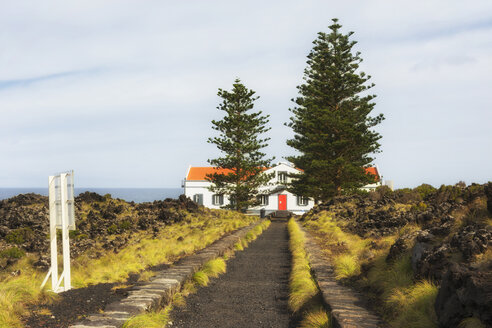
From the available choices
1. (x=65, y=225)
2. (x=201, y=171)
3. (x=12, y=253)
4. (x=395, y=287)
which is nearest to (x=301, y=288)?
(x=395, y=287)

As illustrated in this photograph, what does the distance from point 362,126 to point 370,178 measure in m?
3.39

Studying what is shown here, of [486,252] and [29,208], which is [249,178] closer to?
[29,208]

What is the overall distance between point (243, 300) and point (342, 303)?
68.8 inches

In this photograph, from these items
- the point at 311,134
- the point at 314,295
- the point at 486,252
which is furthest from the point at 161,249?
the point at 311,134

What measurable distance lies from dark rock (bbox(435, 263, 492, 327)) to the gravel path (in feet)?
6.41

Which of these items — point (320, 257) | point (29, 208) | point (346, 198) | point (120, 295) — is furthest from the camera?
point (346, 198)

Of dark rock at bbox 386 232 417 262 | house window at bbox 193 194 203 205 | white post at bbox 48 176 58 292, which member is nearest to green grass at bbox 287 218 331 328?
dark rock at bbox 386 232 417 262

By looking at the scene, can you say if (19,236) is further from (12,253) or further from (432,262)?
(432,262)

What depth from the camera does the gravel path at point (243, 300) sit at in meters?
5.11

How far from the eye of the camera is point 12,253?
11.1 metres

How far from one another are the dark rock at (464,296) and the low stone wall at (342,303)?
2.32ft

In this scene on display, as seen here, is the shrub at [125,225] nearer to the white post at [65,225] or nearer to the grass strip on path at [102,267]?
the grass strip on path at [102,267]

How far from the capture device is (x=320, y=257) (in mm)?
8617

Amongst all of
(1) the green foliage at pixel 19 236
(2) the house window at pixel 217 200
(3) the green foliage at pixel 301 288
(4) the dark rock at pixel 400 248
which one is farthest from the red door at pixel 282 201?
(4) the dark rock at pixel 400 248
